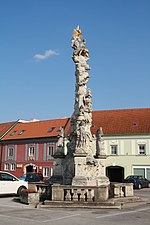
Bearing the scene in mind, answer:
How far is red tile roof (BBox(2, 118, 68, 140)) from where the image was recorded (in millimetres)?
46200

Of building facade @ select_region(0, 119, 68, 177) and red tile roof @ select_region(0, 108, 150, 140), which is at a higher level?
red tile roof @ select_region(0, 108, 150, 140)

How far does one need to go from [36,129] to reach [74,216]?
38.0m

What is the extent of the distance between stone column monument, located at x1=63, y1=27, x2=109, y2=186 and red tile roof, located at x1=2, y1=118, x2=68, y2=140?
27.4 metres

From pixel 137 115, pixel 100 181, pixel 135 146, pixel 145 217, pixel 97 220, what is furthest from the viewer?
pixel 137 115

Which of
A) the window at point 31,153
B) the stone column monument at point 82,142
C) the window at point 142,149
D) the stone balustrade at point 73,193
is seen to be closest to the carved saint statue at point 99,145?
the stone column monument at point 82,142

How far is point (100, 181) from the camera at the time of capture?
643 inches

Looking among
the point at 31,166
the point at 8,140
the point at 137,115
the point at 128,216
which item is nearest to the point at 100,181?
the point at 128,216

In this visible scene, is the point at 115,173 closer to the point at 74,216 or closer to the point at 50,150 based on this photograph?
the point at 50,150

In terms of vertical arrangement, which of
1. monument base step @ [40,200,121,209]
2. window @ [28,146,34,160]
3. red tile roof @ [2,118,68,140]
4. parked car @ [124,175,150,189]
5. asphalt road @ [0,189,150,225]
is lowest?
parked car @ [124,175,150,189]

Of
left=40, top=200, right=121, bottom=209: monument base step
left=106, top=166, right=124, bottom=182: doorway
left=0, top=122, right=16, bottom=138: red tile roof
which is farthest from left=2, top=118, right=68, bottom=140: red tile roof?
left=40, top=200, right=121, bottom=209: monument base step

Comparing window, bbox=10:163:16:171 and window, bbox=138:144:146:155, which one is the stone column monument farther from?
window, bbox=10:163:16:171

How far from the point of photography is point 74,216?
10992 millimetres

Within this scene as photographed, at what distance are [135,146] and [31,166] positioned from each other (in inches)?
604

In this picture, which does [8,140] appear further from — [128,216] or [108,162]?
[128,216]
